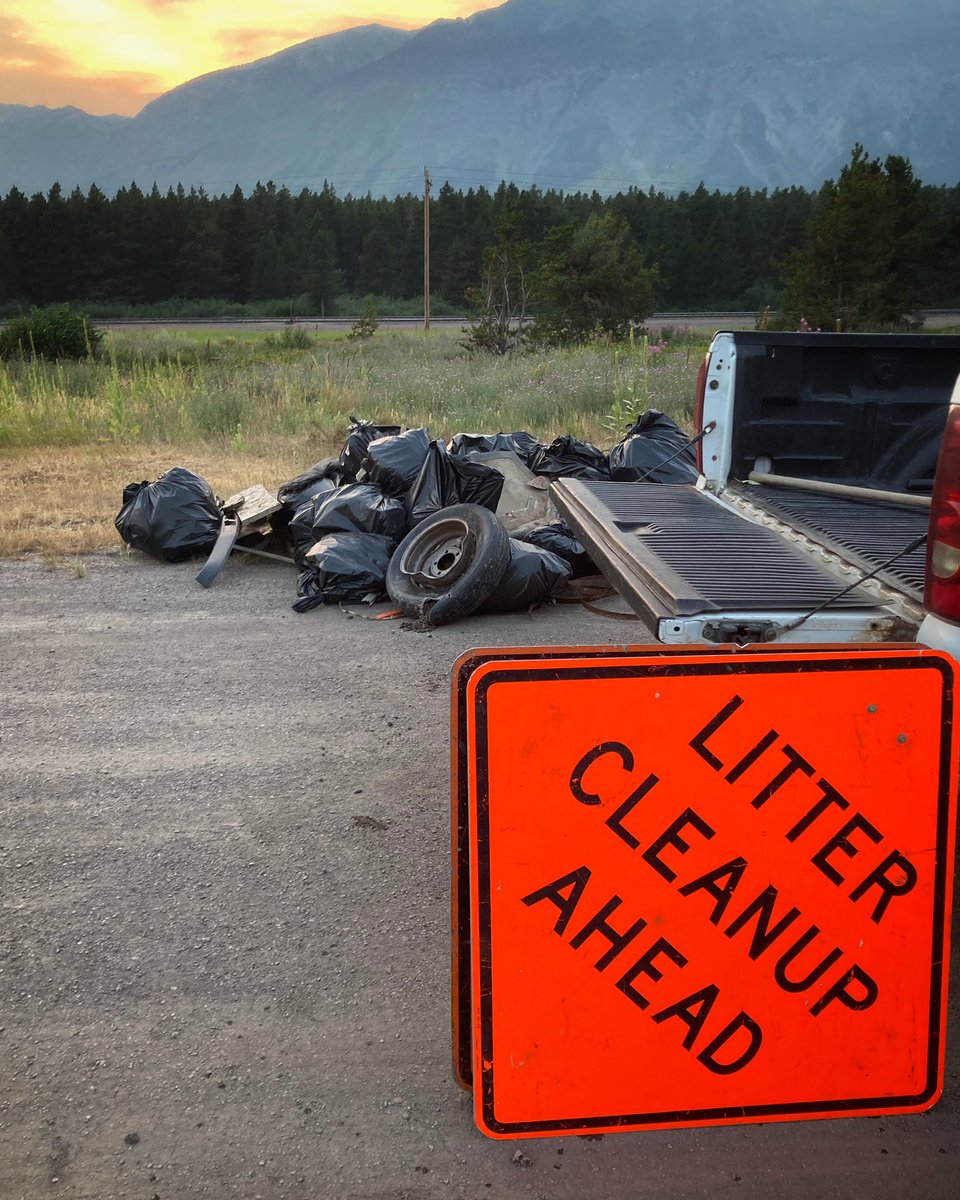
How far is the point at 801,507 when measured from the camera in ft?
14.7

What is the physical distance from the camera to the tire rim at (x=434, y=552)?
20.6 feet

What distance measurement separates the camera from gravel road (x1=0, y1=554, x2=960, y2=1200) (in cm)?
221

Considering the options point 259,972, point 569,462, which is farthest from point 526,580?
point 259,972

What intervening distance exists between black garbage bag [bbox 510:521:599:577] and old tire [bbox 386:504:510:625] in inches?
22.3

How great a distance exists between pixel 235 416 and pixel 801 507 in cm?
960

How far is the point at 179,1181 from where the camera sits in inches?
85.7

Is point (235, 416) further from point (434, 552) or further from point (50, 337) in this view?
point (50, 337)

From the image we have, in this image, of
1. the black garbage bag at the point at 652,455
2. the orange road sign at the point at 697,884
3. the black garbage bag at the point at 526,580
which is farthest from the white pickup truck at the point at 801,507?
the black garbage bag at the point at 652,455

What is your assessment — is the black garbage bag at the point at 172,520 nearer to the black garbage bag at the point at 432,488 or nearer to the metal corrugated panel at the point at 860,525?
the black garbage bag at the point at 432,488

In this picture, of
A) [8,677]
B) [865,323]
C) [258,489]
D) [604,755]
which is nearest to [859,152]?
[865,323]

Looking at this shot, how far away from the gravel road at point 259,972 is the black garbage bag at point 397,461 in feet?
6.80

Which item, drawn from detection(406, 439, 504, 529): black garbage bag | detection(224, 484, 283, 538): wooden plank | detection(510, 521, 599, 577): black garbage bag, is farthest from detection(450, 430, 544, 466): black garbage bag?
detection(224, 484, 283, 538): wooden plank

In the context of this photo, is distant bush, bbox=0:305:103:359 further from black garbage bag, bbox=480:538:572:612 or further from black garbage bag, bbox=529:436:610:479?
black garbage bag, bbox=480:538:572:612

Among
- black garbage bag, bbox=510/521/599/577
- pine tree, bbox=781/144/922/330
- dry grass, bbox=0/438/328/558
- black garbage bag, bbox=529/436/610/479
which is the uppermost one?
pine tree, bbox=781/144/922/330
